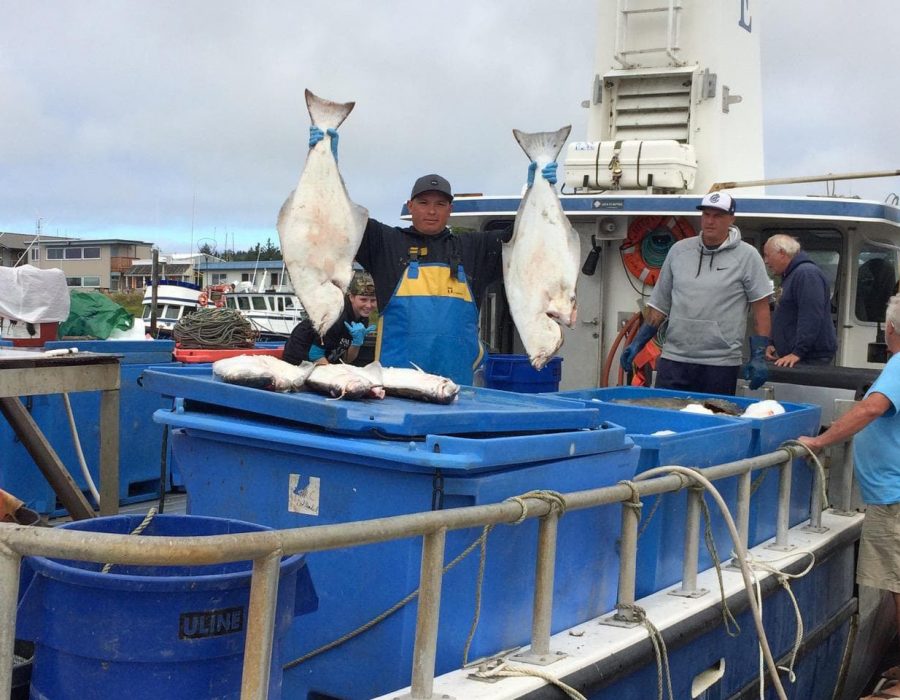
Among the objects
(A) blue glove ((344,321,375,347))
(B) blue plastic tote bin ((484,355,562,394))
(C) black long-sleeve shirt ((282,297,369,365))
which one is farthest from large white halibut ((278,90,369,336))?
(B) blue plastic tote bin ((484,355,562,394))

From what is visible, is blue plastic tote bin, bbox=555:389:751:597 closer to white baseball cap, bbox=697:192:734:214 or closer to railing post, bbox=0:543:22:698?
white baseball cap, bbox=697:192:734:214

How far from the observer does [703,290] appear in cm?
548

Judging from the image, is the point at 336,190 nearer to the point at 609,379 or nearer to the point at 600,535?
the point at 600,535

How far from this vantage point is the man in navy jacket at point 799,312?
598cm

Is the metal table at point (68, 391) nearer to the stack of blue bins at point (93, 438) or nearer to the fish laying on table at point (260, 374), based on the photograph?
the fish laying on table at point (260, 374)

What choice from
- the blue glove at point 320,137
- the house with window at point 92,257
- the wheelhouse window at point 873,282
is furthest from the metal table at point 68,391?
the house with window at point 92,257

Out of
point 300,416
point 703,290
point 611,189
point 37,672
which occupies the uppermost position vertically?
A: point 611,189

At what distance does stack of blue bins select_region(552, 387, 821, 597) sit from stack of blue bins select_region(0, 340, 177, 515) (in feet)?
8.99

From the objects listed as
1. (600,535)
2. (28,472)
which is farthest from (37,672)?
(28,472)

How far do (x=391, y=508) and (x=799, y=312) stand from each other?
423 centimetres

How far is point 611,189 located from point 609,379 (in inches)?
61.4

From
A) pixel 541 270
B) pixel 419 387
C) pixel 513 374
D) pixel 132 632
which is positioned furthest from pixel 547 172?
pixel 513 374

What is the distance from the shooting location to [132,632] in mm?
2000

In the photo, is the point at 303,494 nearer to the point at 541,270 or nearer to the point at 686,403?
the point at 541,270
